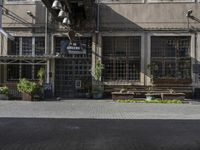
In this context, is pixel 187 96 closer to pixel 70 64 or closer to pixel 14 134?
pixel 70 64

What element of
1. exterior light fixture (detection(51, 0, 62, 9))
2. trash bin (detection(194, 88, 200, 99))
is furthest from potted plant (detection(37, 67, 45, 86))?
trash bin (detection(194, 88, 200, 99))

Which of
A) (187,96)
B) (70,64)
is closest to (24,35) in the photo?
(70,64)

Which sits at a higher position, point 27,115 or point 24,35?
point 24,35

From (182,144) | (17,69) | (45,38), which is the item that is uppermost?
(45,38)

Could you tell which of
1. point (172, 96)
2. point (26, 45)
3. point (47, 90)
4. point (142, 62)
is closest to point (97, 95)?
point (47, 90)

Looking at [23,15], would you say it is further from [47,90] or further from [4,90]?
[4,90]

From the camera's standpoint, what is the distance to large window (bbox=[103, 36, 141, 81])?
2627cm

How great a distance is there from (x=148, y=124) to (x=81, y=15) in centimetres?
1368

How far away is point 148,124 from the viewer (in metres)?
13.3

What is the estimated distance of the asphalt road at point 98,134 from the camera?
379 inches

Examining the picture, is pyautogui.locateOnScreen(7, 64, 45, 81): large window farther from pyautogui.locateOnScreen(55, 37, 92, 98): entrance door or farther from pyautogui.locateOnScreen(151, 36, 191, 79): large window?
pyautogui.locateOnScreen(151, 36, 191, 79): large window

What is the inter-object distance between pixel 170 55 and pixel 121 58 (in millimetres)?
2884

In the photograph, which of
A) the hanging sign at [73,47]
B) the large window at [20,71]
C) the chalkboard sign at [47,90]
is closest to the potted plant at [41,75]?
the chalkboard sign at [47,90]

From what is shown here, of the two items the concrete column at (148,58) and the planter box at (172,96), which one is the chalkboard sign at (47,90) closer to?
the concrete column at (148,58)
